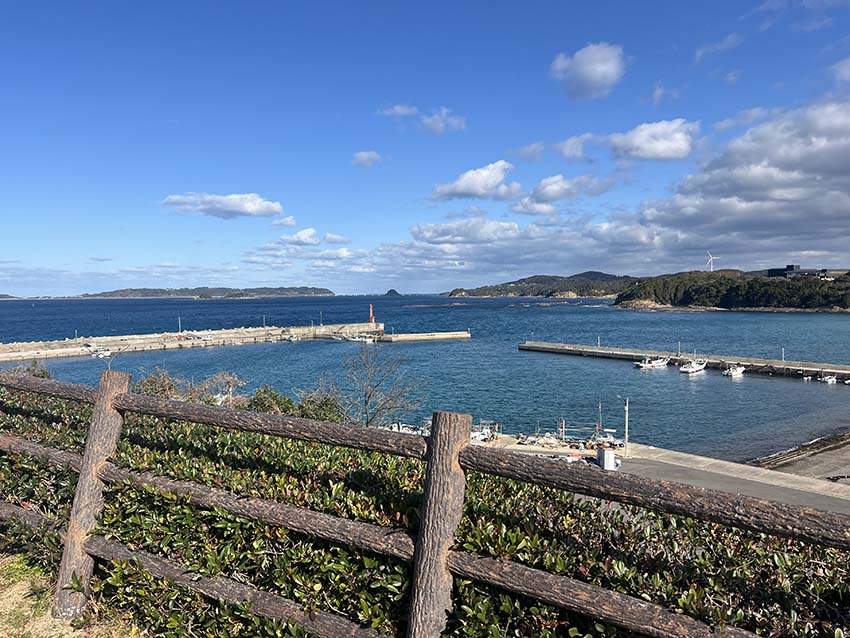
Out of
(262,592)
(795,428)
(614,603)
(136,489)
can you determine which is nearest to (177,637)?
(262,592)

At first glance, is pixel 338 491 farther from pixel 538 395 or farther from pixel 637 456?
pixel 538 395

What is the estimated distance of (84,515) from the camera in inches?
166

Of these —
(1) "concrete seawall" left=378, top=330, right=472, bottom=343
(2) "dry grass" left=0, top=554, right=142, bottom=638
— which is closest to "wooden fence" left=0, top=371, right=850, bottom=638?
(2) "dry grass" left=0, top=554, right=142, bottom=638

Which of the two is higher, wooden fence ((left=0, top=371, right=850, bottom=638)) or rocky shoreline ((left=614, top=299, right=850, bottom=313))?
wooden fence ((left=0, top=371, right=850, bottom=638))

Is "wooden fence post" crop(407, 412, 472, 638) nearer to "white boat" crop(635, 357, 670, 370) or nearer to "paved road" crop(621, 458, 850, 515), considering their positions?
"paved road" crop(621, 458, 850, 515)

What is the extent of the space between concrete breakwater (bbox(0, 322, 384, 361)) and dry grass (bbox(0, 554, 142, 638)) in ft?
224

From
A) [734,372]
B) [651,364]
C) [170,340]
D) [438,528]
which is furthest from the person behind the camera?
[170,340]

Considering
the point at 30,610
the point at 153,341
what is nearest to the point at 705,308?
the point at 153,341

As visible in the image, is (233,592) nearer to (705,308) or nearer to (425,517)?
(425,517)

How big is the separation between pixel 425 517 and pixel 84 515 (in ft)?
9.25

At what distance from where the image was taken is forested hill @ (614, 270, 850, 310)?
517 feet

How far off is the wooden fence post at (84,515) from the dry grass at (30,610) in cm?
13

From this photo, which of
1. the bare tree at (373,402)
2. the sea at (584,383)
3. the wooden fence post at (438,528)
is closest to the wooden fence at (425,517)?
the wooden fence post at (438,528)

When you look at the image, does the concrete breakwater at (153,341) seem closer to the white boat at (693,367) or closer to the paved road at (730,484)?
the white boat at (693,367)
